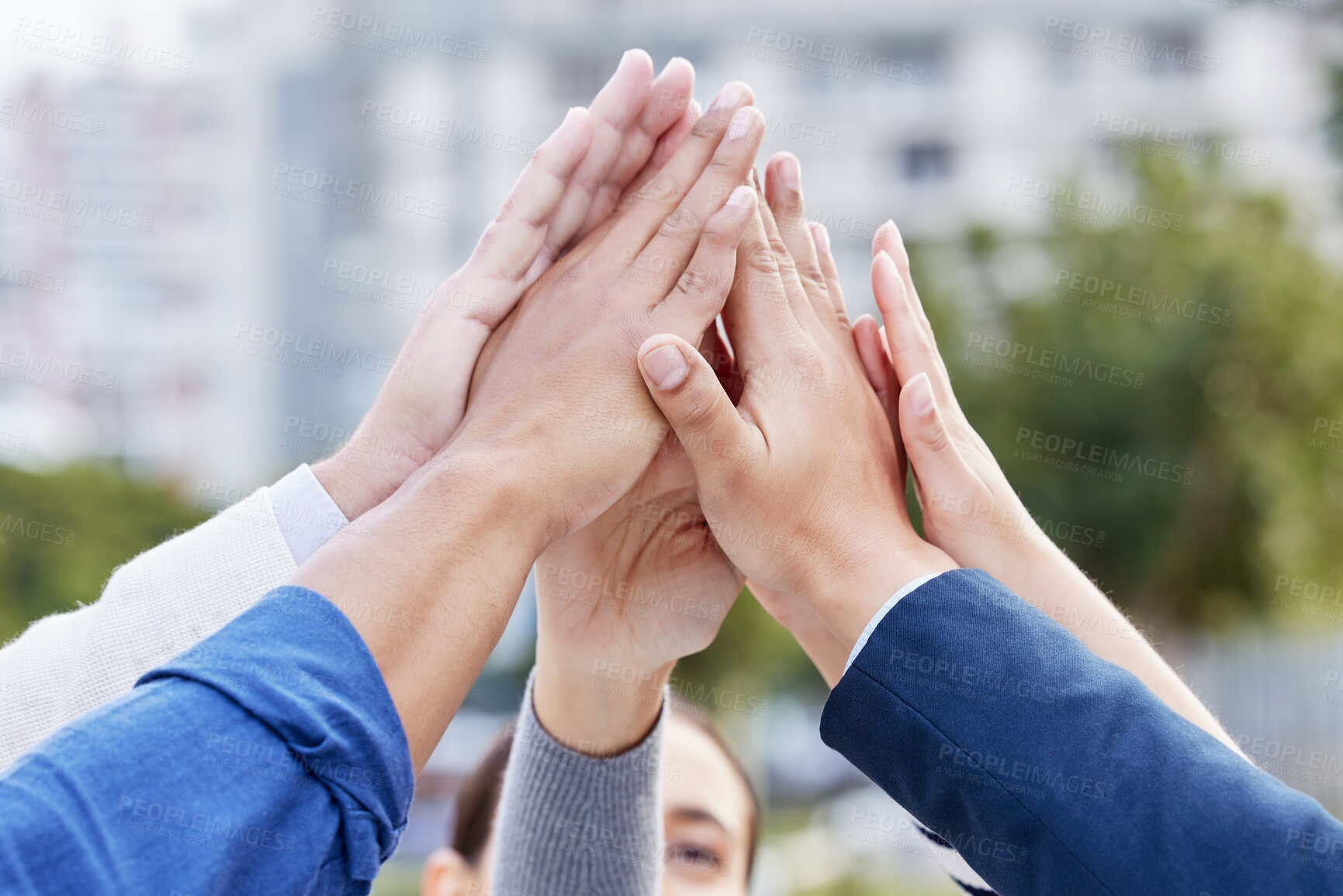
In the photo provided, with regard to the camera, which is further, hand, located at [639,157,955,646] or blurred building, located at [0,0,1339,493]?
blurred building, located at [0,0,1339,493]

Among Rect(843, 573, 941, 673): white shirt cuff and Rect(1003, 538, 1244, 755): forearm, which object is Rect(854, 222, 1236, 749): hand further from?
Rect(843, 573, 941, 673): white shirt cuff

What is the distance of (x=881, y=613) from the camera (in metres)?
Answer: 1.18

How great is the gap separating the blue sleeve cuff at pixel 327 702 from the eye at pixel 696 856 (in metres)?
1.16

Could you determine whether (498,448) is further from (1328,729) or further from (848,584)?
(1328,729)

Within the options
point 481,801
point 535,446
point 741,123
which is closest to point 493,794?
point 481,801

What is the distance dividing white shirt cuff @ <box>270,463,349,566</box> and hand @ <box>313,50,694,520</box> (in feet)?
0.10

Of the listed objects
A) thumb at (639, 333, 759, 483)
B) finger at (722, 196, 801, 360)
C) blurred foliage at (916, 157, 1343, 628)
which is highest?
finger at (722, 196, 801, 360)

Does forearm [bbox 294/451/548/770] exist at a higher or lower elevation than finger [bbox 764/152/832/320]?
lower

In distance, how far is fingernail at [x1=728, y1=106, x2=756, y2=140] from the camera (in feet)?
5.22

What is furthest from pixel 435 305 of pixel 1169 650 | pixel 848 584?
pixel 1169 650

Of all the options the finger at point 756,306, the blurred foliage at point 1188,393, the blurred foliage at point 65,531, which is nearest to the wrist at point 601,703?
the finger at point 756,306

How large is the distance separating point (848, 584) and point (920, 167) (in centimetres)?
2893

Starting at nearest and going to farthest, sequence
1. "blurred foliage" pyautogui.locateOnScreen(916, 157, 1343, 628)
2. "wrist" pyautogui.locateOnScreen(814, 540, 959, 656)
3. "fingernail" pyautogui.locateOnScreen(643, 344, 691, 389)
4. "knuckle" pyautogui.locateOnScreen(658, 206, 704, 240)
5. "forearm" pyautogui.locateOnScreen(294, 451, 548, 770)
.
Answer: "forearm" pyautogui.locateOnScreen(294, 451, 548, 770) < "wrist" pyautogui.locateOnScreen(814, 540, 959, 656) < "fingernail" pyautogui.locateOnScreen(643, 344, 691, 389) < "knuckle" pyautogui.locateOnScreen(658, 206, 704, 240) < "blurred foliage" pyautogui.locateOnScreen(916, 157, 1343, 628)

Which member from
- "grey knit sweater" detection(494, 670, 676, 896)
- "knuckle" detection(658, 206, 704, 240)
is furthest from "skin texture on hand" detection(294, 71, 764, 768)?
"grey knit sweater" detection(494, 670, 676, 896)
